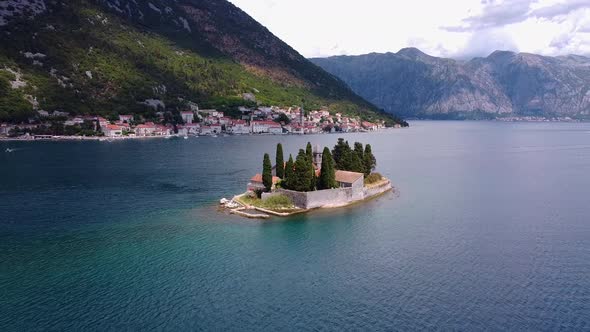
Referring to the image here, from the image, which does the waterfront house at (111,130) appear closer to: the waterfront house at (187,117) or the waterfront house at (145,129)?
the waterfront house at (145,129)

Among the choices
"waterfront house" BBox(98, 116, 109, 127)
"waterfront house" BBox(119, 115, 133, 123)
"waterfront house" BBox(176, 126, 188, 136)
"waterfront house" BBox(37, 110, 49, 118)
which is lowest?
"waterfront house" BBox(176, 126, 188, 136)

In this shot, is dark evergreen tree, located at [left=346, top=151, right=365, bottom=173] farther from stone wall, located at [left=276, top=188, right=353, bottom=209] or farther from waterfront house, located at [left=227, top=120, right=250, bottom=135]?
waterfront house, located at [left=227, top=120, right=250, bottom=135]

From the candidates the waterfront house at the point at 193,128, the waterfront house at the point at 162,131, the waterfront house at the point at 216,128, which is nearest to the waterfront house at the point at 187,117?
the waterfront house at the point at 193,128

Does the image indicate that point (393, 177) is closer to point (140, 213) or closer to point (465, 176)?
point (465, 176)

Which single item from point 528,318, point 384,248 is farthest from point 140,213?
point 528,318

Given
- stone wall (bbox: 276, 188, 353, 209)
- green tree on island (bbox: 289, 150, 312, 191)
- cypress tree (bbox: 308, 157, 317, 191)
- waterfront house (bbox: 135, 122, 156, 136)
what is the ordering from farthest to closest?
waterfront house (bbox: 135, 122, 156, 136), cypress tree (bbox: 308, 157, 317, 191), green tree on island (bbox: 289, 150, 312, 191), stone wall (bbox: 276, 188, 353, 209)

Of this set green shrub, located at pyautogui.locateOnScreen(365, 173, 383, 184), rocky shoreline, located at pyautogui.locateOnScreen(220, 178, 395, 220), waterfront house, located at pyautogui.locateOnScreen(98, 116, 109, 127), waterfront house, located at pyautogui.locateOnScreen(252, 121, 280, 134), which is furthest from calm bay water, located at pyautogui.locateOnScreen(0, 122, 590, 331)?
waterfront house, located at pyautogui.locateOnScreen(252, 121, 280, 134)
